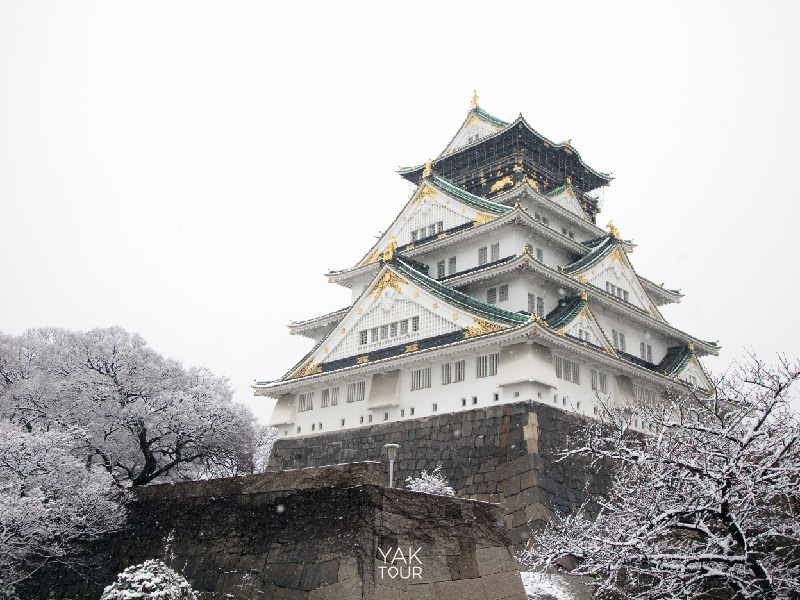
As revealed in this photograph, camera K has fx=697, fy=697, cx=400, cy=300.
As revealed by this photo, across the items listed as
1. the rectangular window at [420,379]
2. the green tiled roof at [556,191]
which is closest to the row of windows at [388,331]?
the rectangular window at [420,379]

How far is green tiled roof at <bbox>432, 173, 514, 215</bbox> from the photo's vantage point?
32966 millimetres

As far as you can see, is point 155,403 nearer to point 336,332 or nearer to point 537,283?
point 336,332

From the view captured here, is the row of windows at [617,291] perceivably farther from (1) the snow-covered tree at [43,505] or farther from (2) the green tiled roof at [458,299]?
(1) the snow-covered tree at [43,505]

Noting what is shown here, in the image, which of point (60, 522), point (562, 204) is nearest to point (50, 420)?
point (60, 522)

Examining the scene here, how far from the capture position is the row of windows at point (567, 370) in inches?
1067

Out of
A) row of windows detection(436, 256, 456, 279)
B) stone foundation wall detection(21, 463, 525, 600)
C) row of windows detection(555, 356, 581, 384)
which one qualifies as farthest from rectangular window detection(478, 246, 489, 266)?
stone foundation wall detection(21, 463, 525, 600)

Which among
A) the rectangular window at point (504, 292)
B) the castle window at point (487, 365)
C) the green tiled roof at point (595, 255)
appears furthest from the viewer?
the green tiled roof at point (595, 255)

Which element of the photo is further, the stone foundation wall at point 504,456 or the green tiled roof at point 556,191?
the green tiled roof at point 556,191

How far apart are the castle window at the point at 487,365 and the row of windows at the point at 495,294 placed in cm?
466

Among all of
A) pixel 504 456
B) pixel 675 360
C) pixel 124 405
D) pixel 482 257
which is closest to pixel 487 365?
pixel 504 456

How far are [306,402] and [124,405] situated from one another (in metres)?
7.99

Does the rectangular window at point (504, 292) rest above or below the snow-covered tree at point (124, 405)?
above

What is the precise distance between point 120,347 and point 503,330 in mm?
17672

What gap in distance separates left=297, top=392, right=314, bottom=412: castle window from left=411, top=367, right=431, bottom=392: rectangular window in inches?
235
